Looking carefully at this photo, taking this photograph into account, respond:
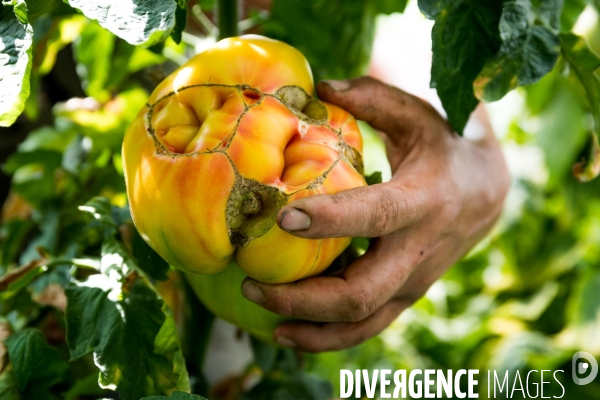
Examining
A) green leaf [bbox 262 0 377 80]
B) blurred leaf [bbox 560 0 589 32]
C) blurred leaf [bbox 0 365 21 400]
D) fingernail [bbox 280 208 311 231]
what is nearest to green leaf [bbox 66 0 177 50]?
fingernail [bbox 280 208 311 231]

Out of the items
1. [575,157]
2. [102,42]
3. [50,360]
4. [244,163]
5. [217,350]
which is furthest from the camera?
[575,157]

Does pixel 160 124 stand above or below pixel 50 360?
above

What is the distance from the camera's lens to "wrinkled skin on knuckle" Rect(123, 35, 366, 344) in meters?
0.43

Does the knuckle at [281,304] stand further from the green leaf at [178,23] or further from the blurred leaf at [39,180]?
the blurred leaf at [39,180]

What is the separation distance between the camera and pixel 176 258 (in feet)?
1.51

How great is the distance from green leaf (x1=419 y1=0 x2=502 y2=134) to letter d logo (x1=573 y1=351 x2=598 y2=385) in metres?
0.91

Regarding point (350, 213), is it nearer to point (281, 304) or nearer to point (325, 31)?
point (281, 304)

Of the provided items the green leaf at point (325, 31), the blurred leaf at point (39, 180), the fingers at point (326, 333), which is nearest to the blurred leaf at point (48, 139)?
the blurred leaf at point (39, 180)

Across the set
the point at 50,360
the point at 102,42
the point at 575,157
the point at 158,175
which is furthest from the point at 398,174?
the point at 575,157

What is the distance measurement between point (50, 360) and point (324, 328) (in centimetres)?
25

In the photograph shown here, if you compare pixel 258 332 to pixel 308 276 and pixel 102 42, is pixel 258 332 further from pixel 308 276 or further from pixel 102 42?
pixel 102 42

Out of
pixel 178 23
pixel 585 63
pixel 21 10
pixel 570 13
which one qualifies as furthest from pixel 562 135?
pixel 21 10

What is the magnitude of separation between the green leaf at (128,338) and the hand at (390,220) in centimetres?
8

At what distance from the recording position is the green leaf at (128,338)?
508mm
